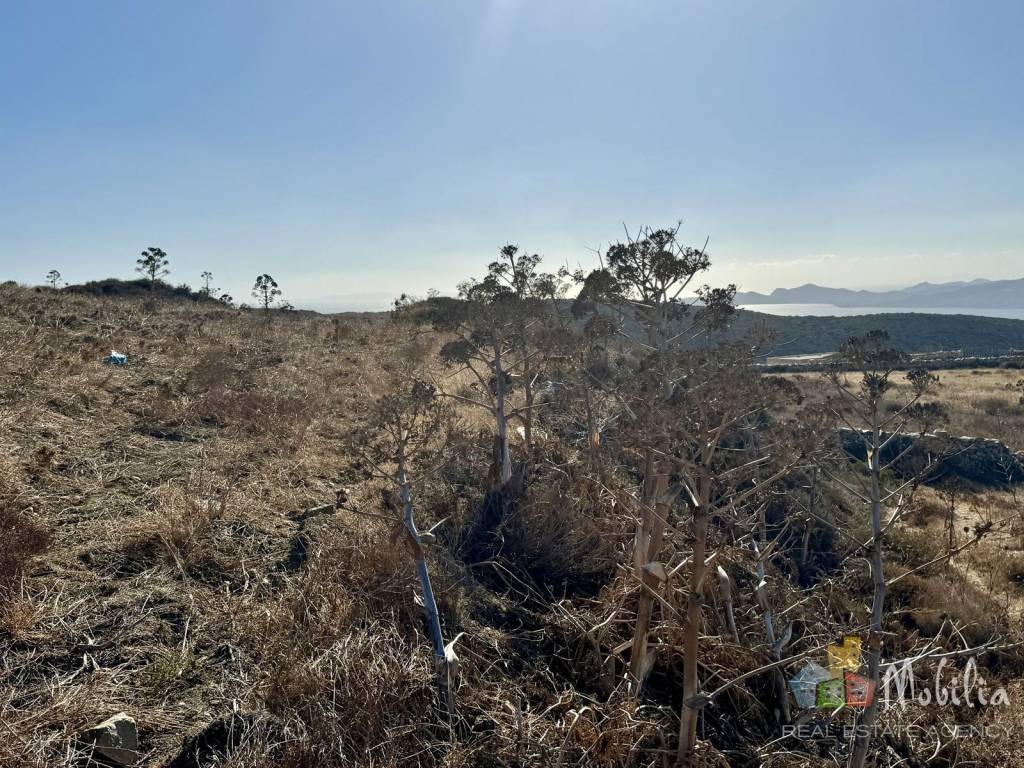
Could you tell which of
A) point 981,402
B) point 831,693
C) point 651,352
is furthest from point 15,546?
point 981,402

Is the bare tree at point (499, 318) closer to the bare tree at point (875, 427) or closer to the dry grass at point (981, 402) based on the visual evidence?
the bare tree at point (875, 427)

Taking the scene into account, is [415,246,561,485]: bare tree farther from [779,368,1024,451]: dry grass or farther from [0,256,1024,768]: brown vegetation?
[779,368,1024,451]: dry grass

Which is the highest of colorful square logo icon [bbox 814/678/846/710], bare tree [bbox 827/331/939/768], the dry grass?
bare tree [bbox 827/331/939/768]

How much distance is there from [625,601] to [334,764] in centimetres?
275

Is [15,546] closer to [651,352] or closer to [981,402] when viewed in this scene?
[651,352]

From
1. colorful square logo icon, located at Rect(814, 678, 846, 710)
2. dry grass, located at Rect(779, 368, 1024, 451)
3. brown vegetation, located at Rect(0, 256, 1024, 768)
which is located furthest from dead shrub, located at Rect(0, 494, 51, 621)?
dry grass, located at Rect(779, 368, 1024, 451)

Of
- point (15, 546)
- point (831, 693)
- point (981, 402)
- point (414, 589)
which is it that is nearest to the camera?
point (15, 546)

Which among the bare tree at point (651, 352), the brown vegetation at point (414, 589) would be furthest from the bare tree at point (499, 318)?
the bare tree at point (651, 352)

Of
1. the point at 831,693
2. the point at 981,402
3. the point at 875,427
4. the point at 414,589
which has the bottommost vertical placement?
the point at 981,402

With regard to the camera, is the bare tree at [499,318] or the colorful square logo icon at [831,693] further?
the bare tree at [499,318]

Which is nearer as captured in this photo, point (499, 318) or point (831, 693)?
point (831, 693)

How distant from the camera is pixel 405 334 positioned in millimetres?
20891

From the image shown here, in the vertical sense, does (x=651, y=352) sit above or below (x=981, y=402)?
above

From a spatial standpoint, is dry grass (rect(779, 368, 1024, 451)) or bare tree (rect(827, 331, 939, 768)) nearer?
bare tree (rect(827, 331, 939, 768))
